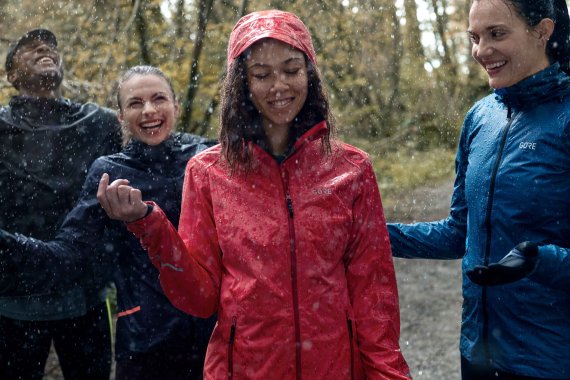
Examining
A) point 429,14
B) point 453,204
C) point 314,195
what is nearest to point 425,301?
point 453,204

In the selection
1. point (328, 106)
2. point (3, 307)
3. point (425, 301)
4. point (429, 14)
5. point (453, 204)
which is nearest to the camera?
point (328, 106)

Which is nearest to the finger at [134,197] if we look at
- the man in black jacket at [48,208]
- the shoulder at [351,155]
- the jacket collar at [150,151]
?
the shoulder at [351,155]

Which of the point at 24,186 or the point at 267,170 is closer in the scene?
the point at 267,170

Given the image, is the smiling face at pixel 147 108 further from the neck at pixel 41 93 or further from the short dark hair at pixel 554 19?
the short dark hair at pixel 554 19

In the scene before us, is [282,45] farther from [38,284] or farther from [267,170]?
[38,284]

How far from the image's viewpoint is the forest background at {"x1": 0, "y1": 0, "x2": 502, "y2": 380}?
7379 millimetres

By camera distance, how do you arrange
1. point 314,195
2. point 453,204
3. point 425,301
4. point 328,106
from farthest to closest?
1. point 425,301
2. point 453,204
3. point 328,106
4. point 314,195

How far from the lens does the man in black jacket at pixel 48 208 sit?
3811 millimetres

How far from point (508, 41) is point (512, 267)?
91 centimetres

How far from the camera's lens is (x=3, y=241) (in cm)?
287

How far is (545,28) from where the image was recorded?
2.63 metres

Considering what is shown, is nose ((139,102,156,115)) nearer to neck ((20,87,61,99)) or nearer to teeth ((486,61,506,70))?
neck ((20,87,61,99))

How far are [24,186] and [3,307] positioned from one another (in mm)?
692

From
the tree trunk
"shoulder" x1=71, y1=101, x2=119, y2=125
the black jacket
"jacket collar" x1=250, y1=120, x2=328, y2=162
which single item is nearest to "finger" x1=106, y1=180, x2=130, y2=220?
"jacket collar" x1=250, y1=120, x2=328, y2=162
